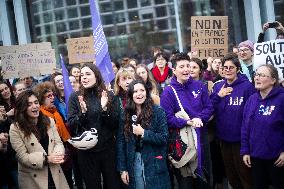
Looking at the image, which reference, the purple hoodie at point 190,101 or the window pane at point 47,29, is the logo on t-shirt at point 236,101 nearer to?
the purple hoodie at point 190,101

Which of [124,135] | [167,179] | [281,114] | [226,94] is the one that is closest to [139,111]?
[124,135]

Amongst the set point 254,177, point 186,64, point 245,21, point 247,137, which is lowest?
point 254,177

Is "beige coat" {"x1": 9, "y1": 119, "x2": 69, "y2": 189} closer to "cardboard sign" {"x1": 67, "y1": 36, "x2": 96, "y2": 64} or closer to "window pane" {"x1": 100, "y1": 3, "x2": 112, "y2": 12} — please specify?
"cardboard sign" {"x1": 67, "y1": 36, "x2": 96, "y2": 64}

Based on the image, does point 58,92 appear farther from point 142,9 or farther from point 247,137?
point 142,9

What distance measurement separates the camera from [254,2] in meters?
11.4

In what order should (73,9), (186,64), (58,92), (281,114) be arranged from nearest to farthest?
(281,114), (186,64), (58,92), (73,9)

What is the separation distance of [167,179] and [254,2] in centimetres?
790

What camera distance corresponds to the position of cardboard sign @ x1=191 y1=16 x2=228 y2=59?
725 centimetres

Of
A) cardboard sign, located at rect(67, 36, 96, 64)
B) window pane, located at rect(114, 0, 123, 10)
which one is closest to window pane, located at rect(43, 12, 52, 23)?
window pane, located at rect(114, 0, 123, 10)

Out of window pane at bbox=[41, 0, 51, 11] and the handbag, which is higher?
window pane at bbox=[41, 0, 51, 11]

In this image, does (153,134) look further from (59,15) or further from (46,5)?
(46,5)

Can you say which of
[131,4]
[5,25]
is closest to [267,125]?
[131,4]

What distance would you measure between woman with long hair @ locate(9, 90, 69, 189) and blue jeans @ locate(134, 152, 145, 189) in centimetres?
79

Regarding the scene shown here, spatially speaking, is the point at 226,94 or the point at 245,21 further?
the point at 245,21
